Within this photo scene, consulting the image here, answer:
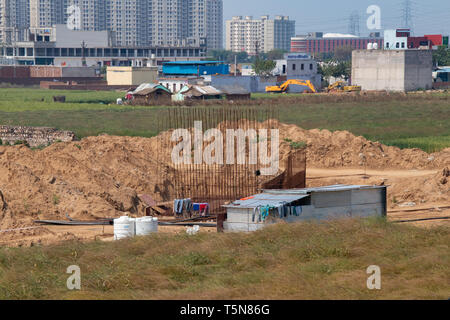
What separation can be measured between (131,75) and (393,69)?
93.2 ft

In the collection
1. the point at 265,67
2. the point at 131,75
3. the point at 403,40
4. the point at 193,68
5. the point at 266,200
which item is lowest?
the point at 266,200

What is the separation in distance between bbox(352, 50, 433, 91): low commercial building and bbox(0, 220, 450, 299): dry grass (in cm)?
6332

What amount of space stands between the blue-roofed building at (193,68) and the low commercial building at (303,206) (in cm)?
5939

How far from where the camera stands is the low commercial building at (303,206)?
578 inches

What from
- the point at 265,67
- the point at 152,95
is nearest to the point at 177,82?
the point at 152,95

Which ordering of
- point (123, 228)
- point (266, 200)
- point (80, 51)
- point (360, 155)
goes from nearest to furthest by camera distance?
point (123, 228) < point (266, 200) < point (360, 155) < point (80, 51)

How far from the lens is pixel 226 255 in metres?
11.7

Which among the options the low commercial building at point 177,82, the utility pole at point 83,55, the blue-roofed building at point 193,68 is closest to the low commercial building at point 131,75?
the blue-roofed building at point 193,68

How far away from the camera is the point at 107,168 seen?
22750mm

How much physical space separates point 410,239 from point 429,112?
1428 inches

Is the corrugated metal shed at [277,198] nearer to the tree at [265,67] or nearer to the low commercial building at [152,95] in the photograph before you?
the low commercial building at [152,95]

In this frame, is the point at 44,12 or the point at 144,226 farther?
the point at 44,12

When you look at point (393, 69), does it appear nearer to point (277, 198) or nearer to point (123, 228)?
point (277, 198)
